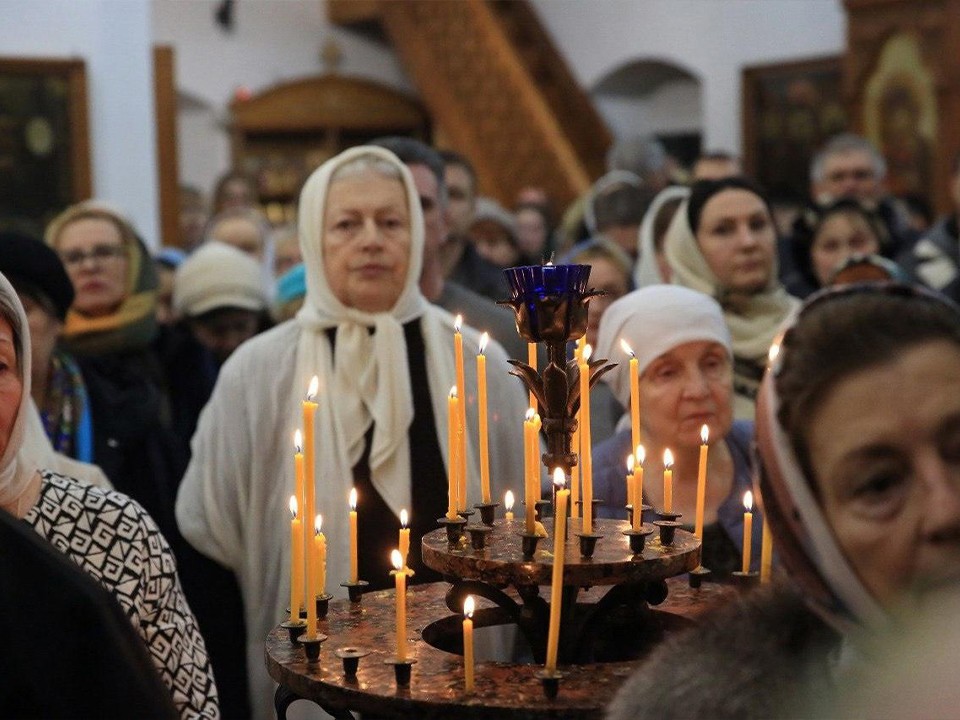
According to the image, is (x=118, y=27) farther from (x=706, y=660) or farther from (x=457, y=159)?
(x=706, y=660)

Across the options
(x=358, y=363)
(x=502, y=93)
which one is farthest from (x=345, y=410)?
(x=502, y=93)

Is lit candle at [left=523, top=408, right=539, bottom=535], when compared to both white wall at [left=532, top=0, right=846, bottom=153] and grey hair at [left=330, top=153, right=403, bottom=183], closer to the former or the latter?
grey hair at [left=330, top=153, right=403, bottom=183]

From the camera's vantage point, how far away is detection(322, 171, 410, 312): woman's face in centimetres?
375

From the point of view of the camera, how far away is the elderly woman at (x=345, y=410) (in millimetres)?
3609

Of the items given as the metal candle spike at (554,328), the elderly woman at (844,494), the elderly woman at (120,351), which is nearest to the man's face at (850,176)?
the elderly woman at (120,351)

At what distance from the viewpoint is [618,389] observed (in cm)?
378

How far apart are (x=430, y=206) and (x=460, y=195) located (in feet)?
5.06

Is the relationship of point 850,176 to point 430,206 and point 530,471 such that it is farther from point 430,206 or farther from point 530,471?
point 530,471

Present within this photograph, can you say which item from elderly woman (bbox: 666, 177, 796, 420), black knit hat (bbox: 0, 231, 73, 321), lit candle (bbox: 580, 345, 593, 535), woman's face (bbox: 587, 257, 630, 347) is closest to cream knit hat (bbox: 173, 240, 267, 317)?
woman's face (bbox: 587, 257, 630, 347)

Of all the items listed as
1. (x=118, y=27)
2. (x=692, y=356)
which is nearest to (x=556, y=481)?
(x=692, y=356)

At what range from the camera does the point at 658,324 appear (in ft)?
11.7

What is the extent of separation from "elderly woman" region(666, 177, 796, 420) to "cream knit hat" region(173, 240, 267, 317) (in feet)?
6.70

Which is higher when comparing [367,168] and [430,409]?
[367,168]

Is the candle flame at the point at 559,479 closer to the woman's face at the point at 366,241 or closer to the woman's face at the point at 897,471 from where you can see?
the woman's face at the point at 897,471
